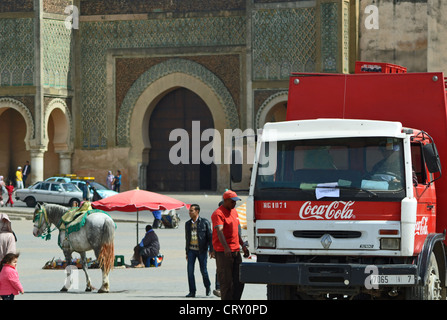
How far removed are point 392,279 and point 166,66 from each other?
28518 mm

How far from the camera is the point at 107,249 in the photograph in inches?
631

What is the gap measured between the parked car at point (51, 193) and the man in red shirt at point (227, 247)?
20.8 meters

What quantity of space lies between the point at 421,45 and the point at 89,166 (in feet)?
41.5

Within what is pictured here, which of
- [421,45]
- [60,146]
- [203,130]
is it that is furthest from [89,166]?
[421,45]

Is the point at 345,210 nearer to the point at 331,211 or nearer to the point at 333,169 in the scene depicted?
the point at 331,211

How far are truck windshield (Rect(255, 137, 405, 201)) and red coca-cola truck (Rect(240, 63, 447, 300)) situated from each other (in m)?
0.01

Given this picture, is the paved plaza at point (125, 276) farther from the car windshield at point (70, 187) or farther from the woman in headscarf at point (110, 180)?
the woman in headscarf at point (110, 180)

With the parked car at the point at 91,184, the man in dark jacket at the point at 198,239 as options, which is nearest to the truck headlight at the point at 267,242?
the man in dark jacket at the point at 198,239

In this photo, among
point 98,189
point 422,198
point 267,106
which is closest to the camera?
point 422,198

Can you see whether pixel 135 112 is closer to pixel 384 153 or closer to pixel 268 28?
pixel 268 28

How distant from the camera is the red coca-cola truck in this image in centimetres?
1094

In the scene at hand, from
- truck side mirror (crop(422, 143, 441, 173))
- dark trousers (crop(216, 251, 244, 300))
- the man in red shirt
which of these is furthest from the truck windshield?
dark trousers (crop(216, 251, 244, 300))

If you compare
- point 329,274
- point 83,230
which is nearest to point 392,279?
point 329,274
